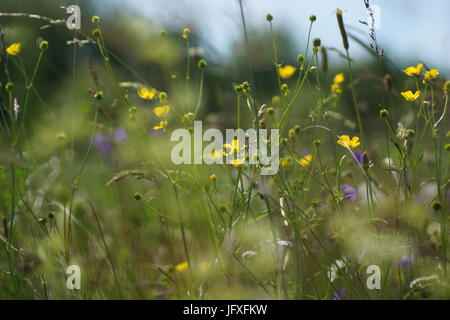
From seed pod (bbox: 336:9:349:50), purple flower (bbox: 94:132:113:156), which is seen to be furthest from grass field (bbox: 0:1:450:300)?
purple flower (bbox: 94:132:113:156)

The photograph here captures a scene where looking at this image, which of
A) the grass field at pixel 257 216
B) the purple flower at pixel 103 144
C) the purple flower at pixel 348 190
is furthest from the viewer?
the purple flower at pixel 103 144

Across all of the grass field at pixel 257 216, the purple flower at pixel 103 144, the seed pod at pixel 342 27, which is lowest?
the grass field at pixel 257 216

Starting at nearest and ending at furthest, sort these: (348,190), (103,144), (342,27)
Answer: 1. (342,27)
2. (348,190)
3. (103,144)

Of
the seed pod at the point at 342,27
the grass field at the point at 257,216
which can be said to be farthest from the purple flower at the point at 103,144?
the seed pod at the point at 342,27

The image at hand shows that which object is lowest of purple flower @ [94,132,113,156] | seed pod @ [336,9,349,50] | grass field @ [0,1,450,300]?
grass field @ [0,1,450,300]

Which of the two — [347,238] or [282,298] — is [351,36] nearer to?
[347,238]

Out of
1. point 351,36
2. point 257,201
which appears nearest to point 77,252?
point 257,201

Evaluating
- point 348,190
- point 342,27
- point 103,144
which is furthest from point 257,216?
point 103,144

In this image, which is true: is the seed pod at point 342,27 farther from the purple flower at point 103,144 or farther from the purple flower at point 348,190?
the purple flower at point 103,144

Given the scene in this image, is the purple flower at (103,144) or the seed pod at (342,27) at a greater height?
the seed pod at (342,27)

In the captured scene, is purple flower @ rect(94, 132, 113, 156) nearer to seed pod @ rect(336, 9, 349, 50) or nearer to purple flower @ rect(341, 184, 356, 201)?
purple flower @ rect(341, 184, 356, 201)

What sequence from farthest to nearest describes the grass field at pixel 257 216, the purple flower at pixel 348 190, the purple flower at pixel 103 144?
1. the purple flower at pixel 103 144
2. the purple flower at pixel 348 190
3. the grass field at pixel 257 216

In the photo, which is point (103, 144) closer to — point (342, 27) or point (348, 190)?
point (348, 190)
